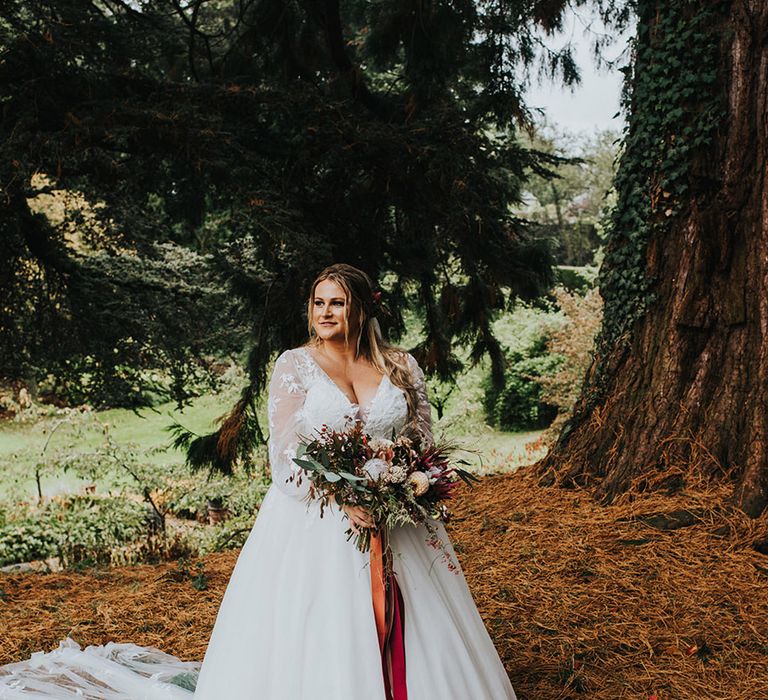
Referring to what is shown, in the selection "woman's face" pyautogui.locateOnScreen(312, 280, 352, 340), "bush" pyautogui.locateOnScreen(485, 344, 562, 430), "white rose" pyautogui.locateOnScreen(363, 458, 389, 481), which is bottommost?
"bush" pyautogui.locateOnScreen(485, 344, 562, 430)

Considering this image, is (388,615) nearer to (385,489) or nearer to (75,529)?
(385,489)

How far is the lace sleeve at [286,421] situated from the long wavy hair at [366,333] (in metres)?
0.26

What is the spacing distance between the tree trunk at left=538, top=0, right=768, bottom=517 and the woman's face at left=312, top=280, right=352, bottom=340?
287 cm

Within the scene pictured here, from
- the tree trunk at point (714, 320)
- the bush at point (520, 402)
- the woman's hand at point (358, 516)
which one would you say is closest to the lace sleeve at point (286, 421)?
the woman's hand at point (358, 516)

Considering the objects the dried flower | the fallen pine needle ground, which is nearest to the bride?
the dried flower

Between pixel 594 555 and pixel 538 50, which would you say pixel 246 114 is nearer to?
pixel 538 50

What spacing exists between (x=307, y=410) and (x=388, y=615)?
33.3 inches

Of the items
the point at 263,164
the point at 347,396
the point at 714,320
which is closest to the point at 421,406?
the point at 347,396

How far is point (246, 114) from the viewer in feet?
23.8

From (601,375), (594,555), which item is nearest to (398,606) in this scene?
(594,555)

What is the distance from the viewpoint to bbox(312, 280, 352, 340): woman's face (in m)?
3.41

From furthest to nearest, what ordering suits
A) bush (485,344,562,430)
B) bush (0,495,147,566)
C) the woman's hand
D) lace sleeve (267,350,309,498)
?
1. bush (485,344,562,430)
2. bush (0,495,147,566)
3. lace sleeve (267,350,309,498)
4. the woman's hand

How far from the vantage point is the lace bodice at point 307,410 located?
3.18m

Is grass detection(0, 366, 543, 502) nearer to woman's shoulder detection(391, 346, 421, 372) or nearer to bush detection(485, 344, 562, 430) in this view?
bush detection(485, 344, 562, 430)
